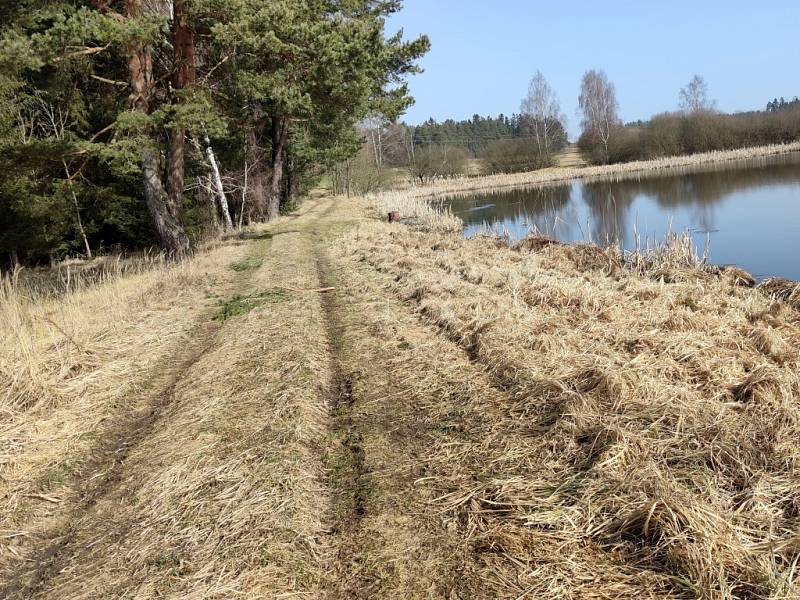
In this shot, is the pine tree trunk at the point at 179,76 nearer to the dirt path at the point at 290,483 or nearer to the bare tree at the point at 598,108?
the dirt path at the point at 290,483

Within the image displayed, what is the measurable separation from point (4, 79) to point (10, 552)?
14.1 m

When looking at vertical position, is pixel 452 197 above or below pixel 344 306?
above

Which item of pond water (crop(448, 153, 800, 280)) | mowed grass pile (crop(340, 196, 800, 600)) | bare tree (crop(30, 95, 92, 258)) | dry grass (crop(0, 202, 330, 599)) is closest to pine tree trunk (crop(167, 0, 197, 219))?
bare tree (crop(30, 95, 92, 258))

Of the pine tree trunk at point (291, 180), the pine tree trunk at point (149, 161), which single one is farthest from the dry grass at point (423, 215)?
the pine tree trunk at point (149, 161)

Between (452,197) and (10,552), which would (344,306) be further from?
(452,197)

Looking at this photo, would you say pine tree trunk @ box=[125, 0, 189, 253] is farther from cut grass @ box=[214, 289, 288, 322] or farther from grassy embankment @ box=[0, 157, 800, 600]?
grassy embankment @ box=[0, 157, 800, 600]

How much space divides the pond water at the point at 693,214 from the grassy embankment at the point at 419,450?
602 centimetres

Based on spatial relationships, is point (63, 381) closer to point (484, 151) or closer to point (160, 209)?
point (160, 209)

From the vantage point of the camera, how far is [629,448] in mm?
2920

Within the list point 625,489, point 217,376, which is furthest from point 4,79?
point 625,489

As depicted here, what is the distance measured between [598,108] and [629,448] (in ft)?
194

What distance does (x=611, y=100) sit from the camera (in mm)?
54562

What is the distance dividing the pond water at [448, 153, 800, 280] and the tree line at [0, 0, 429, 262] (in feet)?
19.5

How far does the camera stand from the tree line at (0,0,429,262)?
380 inches
